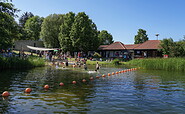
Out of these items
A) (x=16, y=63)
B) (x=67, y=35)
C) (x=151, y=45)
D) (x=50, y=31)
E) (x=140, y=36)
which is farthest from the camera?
(x=140, y=36)

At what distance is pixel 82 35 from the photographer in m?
52.8

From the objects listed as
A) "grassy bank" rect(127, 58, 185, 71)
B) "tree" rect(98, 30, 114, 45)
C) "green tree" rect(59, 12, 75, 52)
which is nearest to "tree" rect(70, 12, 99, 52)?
"green tree" rect(59, 12, 75, 52)

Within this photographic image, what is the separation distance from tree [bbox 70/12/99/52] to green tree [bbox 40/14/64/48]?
12.5 meters

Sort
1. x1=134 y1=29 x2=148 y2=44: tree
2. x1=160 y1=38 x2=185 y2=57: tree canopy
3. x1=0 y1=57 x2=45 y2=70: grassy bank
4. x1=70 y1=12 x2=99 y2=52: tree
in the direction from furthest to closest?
1. x1=134 y1=29 x2=148 y2=44: tree
2. x1=70 y1=12 x2=99 y2=52: tree
3. x1=160 y1=38 x2=185 y2=57: tree canopy
4. x1=0 y1=57 x2=45 y2=70: grassy bank

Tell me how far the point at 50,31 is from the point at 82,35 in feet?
57.5

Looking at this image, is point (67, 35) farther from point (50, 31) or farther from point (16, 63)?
point (16, 63)

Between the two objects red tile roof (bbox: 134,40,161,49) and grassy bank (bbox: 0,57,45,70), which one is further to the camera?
red tile roof (bbox: 134,40,161,49)

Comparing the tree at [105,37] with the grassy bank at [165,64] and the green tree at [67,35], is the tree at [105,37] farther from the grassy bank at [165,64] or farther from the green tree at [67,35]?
the grassy bank at [165,64]

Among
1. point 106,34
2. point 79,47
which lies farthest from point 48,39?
point 106,34

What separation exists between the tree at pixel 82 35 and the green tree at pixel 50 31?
12493 millimetres

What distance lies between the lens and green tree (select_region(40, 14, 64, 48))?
64.7 m

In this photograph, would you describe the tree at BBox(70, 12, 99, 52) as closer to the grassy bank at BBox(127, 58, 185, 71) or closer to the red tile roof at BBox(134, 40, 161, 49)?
the red tile roof at BBox(134, 40, 161, 49)

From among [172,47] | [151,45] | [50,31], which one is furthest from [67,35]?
[172,47]

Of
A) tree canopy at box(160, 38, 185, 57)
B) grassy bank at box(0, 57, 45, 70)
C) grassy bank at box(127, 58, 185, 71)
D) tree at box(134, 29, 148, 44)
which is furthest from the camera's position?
tree at box(134, 29, 148, 44)
